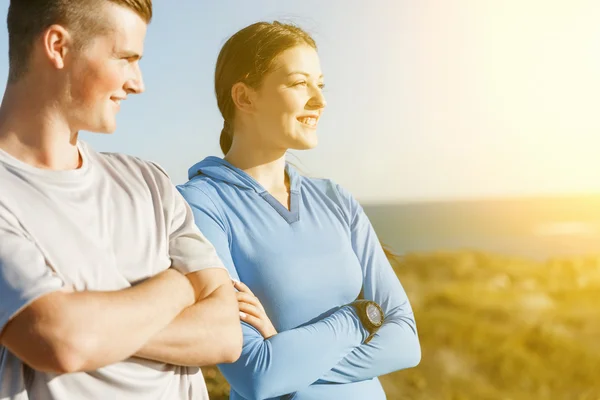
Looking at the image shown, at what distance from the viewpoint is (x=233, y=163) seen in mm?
1863

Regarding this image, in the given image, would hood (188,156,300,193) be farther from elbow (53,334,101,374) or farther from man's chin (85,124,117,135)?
elbow (53,334,101,374)

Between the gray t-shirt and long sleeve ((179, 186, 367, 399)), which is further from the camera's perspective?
long sleeve ((179, 186, 367, 399))

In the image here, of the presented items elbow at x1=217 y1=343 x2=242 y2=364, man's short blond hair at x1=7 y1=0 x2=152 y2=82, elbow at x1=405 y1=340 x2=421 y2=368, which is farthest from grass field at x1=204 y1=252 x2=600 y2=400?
man's short blond hair at x1=7 y1=0 x2=152 y2=82

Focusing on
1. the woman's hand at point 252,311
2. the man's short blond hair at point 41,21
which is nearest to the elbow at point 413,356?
the woman's hand at point 252,311

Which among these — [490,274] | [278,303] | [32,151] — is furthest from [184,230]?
[490,274]

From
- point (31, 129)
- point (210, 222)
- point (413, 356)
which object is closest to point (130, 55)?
point (31, 129)

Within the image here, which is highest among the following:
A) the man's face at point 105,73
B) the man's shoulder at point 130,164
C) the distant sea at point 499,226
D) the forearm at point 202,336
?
the man's face at point 105,73

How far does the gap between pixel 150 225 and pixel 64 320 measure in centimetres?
26

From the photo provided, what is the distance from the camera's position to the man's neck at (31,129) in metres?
1.17

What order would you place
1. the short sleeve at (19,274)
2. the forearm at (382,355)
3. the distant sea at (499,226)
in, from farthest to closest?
the distant sea at (499,226) < the forearm at (382,355) < the short sleeve at (19,274)

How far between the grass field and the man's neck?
12.5ft

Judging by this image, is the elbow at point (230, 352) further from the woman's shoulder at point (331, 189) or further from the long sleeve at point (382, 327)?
the woman's shoulder at point (331, 189)

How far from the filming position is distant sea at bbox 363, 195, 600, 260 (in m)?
7.30

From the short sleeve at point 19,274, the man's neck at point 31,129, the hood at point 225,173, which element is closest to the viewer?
the short sleeve at point 19,274
